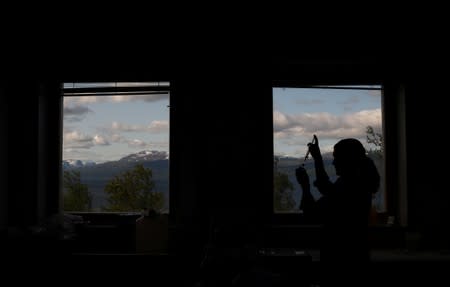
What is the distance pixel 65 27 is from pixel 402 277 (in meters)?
2.66

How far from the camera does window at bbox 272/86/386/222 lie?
3.81 m

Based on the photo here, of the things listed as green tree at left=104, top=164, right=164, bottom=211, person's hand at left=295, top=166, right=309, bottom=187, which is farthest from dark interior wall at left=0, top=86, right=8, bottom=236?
person's hand at left=295, top=166, right=309, bottom=187

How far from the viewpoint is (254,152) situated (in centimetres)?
359

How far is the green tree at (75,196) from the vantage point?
391cm

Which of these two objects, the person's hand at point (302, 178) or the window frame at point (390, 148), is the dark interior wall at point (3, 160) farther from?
the person's hand at point (302, 178)

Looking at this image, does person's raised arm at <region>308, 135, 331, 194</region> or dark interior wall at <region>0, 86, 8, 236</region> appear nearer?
person's raised arm at <region>308, 135, 331, 194</region>

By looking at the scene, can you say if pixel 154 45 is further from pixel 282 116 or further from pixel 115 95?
pixel 282 116

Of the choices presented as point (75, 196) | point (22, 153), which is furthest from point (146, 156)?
point (22, 153)

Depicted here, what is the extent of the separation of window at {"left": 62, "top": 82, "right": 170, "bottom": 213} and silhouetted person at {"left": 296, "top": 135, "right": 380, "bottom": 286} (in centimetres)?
175

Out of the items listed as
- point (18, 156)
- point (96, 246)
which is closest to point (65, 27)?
point (18, 156)

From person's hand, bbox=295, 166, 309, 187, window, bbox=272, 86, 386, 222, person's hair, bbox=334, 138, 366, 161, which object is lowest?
person's hand, bbox=295, 166, 309, 187

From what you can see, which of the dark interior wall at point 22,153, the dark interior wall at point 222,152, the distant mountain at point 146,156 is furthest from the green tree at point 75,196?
the dark interior wall at point 222,152

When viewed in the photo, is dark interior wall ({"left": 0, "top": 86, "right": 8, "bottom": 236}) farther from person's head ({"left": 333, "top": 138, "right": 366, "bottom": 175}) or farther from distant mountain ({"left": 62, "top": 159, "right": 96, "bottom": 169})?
person's head ({"left": 333, "top": 138, "right": 366, "bottom": 175})

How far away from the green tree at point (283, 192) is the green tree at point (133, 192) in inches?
32.8
